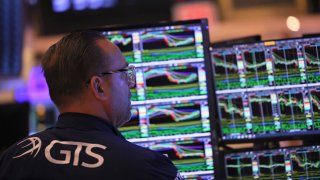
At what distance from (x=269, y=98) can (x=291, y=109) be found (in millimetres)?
95

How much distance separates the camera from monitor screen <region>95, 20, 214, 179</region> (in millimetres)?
1875

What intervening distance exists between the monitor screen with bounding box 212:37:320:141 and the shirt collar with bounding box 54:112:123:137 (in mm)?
686

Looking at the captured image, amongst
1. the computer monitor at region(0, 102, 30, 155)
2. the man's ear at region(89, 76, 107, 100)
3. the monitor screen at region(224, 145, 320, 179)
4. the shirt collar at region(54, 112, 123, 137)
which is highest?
the man's ear at region(89, 76, 107, 100)

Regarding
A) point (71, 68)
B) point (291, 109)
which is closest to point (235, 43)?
point (291, 109)

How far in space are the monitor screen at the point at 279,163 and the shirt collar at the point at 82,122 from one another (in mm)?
713

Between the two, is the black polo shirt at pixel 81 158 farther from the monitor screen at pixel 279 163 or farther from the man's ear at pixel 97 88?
the monitor screen at pixel 279 163

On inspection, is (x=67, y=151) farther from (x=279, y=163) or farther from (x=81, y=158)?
→ (x=279, y=163)

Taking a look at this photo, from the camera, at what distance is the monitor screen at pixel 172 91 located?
1.88 metres

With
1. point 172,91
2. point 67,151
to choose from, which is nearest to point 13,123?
point 172,91

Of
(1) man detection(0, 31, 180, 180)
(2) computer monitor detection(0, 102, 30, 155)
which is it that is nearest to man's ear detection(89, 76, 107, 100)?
(1) man detection(0, 31, 180, 180)

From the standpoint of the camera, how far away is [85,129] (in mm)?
1311

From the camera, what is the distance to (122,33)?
1.95 metres

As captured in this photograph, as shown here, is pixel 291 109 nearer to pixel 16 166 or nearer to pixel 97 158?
pixel 97 158

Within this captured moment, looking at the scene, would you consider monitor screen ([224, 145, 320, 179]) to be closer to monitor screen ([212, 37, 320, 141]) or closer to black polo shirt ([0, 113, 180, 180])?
monitor screen ([212, 37, 320, 141])
